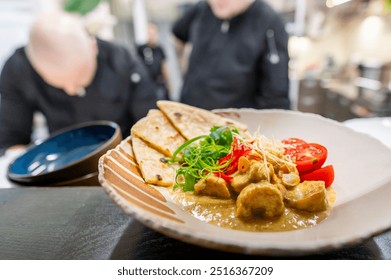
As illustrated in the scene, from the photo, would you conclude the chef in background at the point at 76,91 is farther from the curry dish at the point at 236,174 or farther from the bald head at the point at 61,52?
the curry dish at the point at 236,174

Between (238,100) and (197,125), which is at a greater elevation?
(197,125)

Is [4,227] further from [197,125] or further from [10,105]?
[10,105]

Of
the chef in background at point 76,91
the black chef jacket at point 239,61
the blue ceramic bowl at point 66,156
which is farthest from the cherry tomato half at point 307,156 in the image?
the black chef jacket at point 239,61

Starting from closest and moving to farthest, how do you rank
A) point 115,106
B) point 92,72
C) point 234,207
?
point 234,207, point 92,72, point 115,106

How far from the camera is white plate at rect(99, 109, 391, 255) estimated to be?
20.4 inches

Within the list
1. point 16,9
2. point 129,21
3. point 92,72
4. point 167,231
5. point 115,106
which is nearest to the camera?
point 167,231

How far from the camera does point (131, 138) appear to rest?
0.93 meters

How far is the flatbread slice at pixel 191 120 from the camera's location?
1.05 metres

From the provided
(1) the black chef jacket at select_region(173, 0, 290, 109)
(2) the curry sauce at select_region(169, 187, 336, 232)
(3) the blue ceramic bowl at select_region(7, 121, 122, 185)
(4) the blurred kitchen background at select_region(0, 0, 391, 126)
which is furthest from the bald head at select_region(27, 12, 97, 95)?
(4) the blurred kitchen background at select_region(0, 0, 391, 126)

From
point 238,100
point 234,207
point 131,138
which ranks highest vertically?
point 131,138

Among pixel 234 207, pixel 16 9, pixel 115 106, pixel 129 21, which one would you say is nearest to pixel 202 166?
pixel 234 207

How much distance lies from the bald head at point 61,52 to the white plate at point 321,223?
0.94 metres

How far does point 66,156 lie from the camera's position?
3.69 ft
